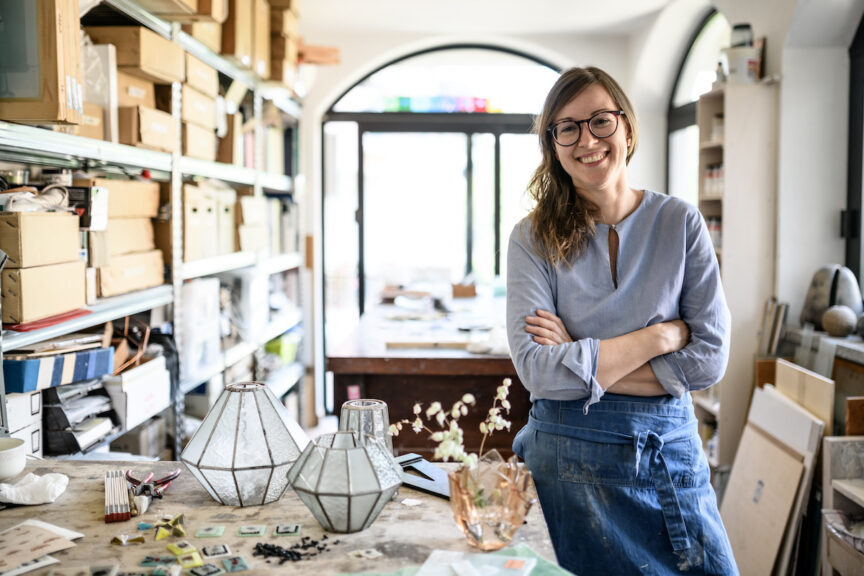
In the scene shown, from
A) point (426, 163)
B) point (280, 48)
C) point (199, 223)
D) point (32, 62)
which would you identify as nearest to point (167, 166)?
point (199, 223)

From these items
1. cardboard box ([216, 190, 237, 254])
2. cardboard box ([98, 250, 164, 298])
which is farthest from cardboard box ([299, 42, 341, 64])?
cardboard box ([98, 250, 164, 298])

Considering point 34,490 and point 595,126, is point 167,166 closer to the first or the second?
point 34,490

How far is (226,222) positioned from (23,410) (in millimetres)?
1920

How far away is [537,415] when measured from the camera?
61.6 inches

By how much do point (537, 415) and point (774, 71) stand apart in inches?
103

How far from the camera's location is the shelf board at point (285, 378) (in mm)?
4957

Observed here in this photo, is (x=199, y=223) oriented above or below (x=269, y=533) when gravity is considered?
above

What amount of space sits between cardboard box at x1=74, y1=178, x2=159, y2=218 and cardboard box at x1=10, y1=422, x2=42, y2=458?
75 centimetres

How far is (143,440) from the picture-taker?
10.0 feet

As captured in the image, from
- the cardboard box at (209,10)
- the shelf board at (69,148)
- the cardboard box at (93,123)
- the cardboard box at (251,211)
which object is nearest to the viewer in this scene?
the shelf board at (69,148)

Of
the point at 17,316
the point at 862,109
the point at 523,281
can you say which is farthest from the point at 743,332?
the point at 17,316

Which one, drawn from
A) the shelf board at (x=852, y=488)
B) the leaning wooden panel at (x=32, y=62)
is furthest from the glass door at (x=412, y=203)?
the leaning wooden panel at (x=32, y=62)

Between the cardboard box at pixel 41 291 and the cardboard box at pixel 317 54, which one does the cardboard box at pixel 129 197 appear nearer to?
the cardboard box at pixel 41 291

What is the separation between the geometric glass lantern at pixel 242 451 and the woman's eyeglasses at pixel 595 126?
77cm
